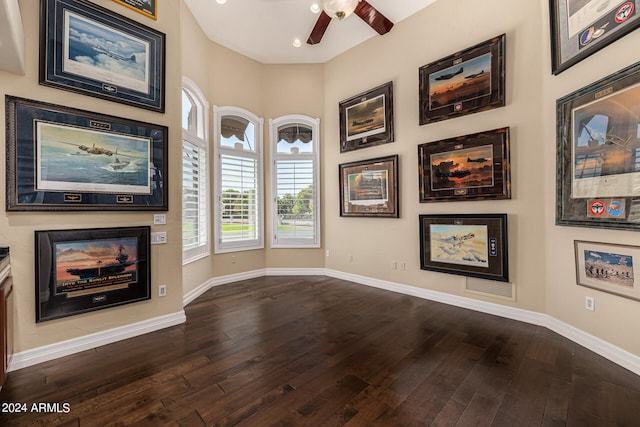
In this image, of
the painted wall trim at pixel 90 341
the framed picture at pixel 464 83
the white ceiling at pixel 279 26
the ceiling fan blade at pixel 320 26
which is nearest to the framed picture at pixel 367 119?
the framed picture at pixel 464 83

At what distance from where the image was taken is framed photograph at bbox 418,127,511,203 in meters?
3.41

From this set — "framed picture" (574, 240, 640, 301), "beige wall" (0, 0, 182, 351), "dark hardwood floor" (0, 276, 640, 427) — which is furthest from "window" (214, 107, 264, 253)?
"framed picture" (574, 240, 640, 301)

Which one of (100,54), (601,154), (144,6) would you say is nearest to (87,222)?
(100,54)

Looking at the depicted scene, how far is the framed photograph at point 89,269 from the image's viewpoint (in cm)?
248

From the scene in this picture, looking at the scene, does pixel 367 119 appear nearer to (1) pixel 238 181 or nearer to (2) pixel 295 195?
(2) pixel 295 195

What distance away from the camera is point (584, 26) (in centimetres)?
264

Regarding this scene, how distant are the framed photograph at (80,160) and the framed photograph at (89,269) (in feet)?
0.94

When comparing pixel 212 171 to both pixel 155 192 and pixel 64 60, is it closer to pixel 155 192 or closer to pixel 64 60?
pixel 155 192

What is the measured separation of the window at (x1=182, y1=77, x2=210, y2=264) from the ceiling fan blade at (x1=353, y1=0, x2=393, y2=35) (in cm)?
268

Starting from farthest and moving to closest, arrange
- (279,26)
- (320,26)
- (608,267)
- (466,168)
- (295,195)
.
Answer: (295,195) → (279,26) → (320,26) → (466,168) → (608,267)

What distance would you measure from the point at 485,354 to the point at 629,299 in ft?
4.17

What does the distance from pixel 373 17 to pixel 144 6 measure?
9.64ft

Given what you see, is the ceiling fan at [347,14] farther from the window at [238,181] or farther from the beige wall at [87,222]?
the window at [238,181]

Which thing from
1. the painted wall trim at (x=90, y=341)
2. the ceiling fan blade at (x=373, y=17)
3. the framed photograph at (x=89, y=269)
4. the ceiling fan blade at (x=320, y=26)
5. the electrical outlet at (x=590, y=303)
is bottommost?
the painted wall trim at (x=90, y=341)
